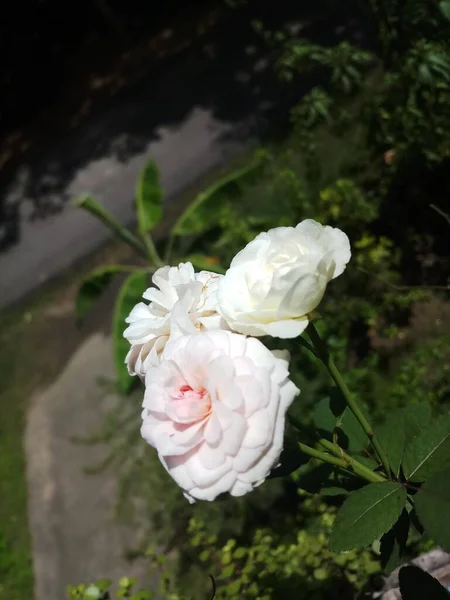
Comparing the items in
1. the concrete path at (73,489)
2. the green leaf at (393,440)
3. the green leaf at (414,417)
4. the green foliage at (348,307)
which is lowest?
the concrete path at (73,489)

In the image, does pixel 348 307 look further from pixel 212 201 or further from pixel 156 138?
pixel 156 138

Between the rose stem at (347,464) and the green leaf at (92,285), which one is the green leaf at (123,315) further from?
the rose stem at (347,464)

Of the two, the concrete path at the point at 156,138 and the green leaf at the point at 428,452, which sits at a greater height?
the green leaf at the point at 428,452

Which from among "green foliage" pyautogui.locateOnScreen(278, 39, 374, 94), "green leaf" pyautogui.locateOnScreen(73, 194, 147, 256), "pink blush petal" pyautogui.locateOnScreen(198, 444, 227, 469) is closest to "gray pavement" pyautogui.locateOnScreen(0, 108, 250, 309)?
"green leaf" pyautogui.locateOnScreen(73, 194, 147, 256)

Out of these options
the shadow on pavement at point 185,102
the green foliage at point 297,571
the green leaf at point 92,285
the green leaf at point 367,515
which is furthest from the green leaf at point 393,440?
the shadow on pavement at point 185,102

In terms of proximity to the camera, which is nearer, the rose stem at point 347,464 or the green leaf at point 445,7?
the rose stem at point 347,464

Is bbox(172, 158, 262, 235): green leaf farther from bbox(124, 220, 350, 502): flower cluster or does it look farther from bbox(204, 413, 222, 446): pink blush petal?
bbox(204, 413, 222, 446): pink blush petal

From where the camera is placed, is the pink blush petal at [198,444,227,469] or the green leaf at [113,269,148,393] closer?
the pink blush petal at [198,444,227,469]
